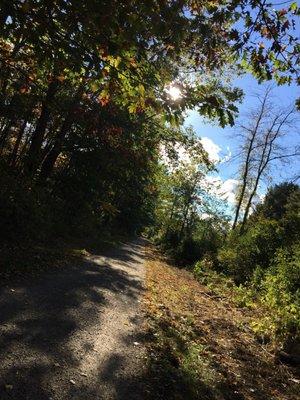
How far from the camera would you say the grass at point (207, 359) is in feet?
18.9

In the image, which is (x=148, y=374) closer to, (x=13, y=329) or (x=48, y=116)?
(x=13, y=329)

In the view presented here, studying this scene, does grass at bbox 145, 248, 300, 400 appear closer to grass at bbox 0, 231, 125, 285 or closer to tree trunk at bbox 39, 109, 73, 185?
grass at bbox 0, 231, 125, 285

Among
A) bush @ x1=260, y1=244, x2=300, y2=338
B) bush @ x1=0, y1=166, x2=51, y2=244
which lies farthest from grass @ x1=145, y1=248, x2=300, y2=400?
bush @ x1=0, y1=166, x2=51, y2=244

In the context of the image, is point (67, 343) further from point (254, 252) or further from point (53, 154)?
point (254, 252)

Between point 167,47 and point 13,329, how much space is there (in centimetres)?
448

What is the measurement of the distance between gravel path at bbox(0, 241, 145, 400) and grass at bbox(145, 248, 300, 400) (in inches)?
15.0

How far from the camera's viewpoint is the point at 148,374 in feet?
18.6

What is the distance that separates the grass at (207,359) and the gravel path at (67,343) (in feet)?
1.25

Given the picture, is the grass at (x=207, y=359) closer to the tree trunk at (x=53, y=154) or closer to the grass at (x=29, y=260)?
the grass at (x=29, y=260)

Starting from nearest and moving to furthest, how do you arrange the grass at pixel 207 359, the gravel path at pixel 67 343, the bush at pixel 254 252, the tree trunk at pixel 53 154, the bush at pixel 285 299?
Answer: the gravel path at pixel 67 343, the grass at pixel 207 359, the bush at pixel 285 299, the tree trunk at pixel 53 154, the bush at pixel 254 252

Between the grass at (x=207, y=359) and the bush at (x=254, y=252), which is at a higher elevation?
the bush at (x=254, y=252)

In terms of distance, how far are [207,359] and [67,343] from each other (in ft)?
8.75

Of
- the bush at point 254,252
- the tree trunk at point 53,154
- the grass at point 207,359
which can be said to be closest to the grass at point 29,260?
the grass at point 207,359

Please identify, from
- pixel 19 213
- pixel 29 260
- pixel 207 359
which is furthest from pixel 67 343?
pixel 19 213
